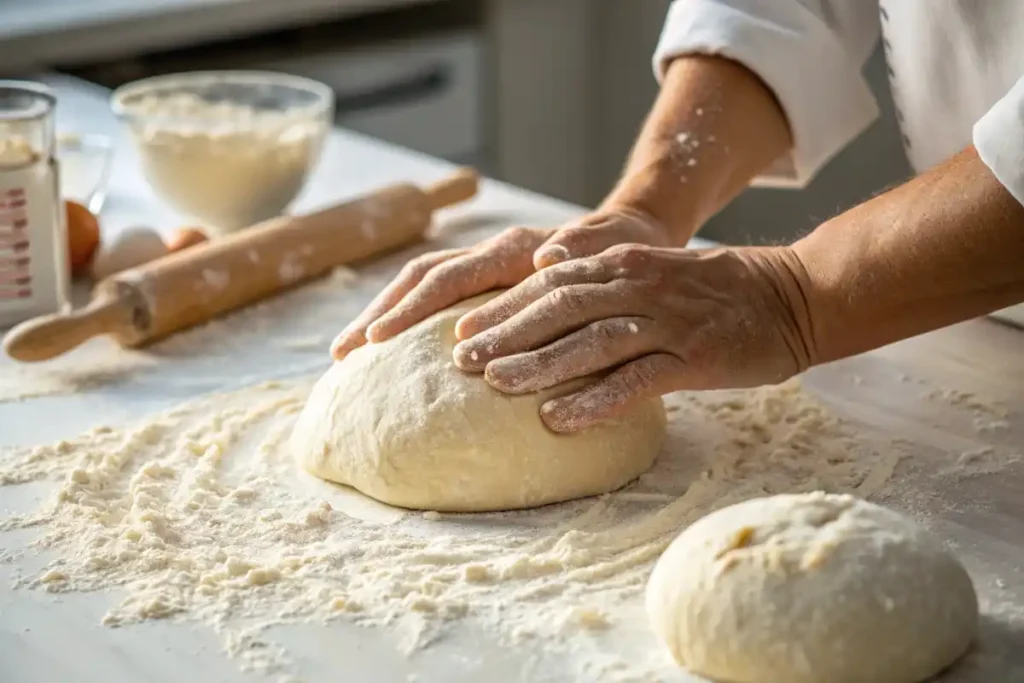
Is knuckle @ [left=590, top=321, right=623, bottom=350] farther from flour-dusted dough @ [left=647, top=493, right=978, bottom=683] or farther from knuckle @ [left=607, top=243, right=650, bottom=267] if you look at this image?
flour-dusted dough @ [left=647, top=493, right=978, bottom=683]

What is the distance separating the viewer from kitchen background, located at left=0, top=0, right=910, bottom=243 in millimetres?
2693

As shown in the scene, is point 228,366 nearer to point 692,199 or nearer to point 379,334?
point 379,334

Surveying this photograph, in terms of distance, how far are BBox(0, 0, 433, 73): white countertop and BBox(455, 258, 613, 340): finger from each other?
5.28 ft

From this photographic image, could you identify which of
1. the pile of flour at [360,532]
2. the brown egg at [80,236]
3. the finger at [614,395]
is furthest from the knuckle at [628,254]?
the brown egg at [80,236]

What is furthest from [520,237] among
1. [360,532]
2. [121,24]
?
[121,24]

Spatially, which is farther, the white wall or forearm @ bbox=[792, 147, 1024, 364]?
the white wall

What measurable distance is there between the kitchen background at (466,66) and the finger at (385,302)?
1472 millimetres

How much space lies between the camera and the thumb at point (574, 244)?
4.48 feet

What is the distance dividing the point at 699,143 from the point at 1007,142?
487 mm

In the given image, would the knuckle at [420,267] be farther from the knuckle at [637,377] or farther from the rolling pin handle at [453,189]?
the rolling pin handle at [453,189]

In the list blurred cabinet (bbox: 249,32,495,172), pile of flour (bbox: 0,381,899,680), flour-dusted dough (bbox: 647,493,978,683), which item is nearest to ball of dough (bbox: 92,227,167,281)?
pile of flour (bbox: 0,381,899,680)

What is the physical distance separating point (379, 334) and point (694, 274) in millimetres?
333

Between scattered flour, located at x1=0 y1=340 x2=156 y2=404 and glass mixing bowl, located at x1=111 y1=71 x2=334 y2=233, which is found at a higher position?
glass mixing bowl, located at x1=111 y1=71 x2=334 y2=233

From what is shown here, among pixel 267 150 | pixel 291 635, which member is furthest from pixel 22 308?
pixel 291 635
